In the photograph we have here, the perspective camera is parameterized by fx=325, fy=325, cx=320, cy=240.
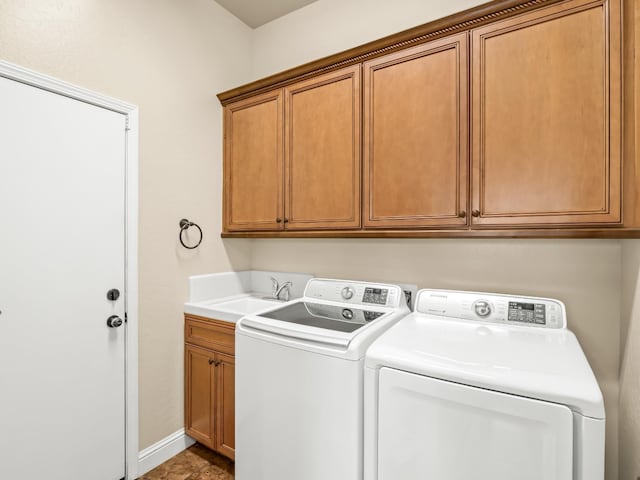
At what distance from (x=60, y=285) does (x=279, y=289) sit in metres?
1.33

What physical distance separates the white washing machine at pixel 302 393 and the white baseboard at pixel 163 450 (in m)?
0.73

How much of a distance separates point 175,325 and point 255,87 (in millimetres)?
1691

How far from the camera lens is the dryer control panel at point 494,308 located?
4.85 feet

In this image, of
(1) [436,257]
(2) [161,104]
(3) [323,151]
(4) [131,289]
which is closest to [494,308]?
(1) [436,257]

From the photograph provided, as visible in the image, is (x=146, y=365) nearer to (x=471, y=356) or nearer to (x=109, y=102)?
(x=109, y=102)

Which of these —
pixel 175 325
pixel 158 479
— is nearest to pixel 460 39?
pixel 175 325

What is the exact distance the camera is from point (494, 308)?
5.12 feet

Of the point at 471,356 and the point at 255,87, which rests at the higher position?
the point at 255,87

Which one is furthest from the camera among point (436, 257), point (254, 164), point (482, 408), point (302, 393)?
point (254, 164)

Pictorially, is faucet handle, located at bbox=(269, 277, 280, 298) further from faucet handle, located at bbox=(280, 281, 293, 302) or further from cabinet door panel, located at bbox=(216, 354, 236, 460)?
cabinet door panel, located at bbox=(216, 354, 236, 460)

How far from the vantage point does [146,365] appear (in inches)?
77.9

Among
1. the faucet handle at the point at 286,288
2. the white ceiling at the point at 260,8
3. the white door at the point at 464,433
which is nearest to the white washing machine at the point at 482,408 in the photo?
the white door at the point at 464,433

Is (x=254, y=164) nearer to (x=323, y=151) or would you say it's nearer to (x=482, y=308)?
(x=323, y=151)

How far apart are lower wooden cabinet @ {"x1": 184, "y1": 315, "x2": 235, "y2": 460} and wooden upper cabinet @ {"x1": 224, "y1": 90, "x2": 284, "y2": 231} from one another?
2.44 feet
